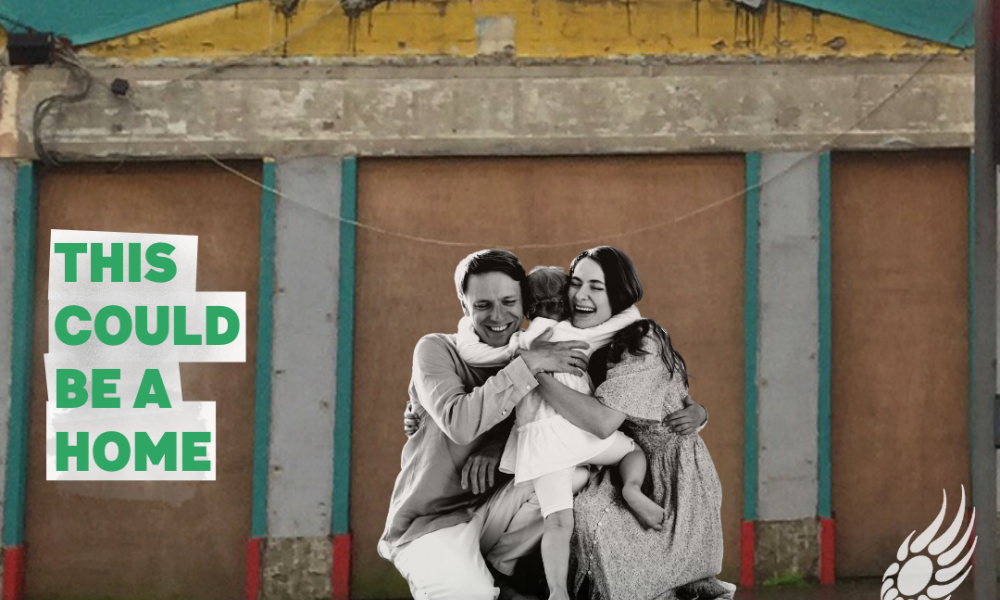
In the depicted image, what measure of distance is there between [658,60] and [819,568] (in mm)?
3281

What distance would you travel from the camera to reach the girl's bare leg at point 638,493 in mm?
2859

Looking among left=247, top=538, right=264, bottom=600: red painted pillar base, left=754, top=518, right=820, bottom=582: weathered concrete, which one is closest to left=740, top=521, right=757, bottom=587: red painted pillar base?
left=754, top=518, right=820, bottom=582: weathered concrete

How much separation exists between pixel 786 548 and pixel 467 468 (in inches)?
159

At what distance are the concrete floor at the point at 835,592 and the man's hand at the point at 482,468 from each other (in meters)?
3.69

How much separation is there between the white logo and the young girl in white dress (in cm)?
336

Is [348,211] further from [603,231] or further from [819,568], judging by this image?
[819,568]

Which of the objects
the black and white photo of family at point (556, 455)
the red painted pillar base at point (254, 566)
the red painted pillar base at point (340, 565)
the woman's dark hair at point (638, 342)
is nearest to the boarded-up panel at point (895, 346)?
the red painted pillar base at point (340, 565)

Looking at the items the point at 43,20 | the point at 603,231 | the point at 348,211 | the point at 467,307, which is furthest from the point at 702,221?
the point at 43,20

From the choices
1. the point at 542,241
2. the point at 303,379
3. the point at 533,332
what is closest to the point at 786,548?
the point at 542,241

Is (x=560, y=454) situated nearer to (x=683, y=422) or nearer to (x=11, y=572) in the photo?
(x=683, y=422)

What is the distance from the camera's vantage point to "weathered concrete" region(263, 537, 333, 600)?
6.40 meters

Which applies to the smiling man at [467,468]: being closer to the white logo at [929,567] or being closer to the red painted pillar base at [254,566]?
the white logo at [929,567]

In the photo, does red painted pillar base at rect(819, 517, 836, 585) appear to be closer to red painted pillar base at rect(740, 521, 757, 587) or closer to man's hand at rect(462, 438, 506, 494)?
red painted pillar base at rect(740, 521, 757, 587)

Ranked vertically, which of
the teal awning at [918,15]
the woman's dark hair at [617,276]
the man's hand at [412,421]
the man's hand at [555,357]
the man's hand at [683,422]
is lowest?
the man's hand at [412,421]
